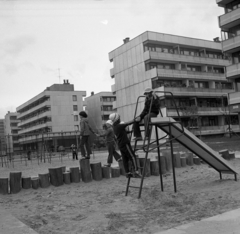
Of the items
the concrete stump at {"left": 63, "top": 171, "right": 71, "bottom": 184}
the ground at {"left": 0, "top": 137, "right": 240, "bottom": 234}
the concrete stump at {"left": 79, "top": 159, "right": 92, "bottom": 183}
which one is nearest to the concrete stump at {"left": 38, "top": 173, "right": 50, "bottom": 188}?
the ground at {"left": 0, "top": 137, "right": 240, "bottom": 234}

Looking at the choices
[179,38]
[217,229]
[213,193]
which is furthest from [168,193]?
[179,38]

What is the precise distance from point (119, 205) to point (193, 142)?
2.72 metres

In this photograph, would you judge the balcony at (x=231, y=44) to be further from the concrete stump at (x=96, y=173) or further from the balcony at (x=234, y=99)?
the concrete stump at (x=96, y=173)

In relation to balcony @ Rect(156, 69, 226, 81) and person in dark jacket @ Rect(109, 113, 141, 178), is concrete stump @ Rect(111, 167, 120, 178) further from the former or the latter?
balcony @ Rect(156, 69, 226, 81)

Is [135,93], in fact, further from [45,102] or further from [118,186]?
[118,186]

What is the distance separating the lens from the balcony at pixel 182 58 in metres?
51.2

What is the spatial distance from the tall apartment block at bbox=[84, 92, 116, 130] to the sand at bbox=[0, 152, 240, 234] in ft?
245

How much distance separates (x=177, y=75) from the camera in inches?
2088

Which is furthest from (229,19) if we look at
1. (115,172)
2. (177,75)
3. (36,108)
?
(36,108)

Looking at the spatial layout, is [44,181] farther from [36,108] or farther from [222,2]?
[36,108]

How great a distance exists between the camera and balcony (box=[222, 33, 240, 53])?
3947cm

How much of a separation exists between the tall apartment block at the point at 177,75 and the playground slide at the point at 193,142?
39.8m

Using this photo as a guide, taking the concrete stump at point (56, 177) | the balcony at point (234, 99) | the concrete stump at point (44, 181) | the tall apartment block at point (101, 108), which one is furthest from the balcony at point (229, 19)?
the tall apartment block at point (101, 108)

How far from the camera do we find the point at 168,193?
8188mm
